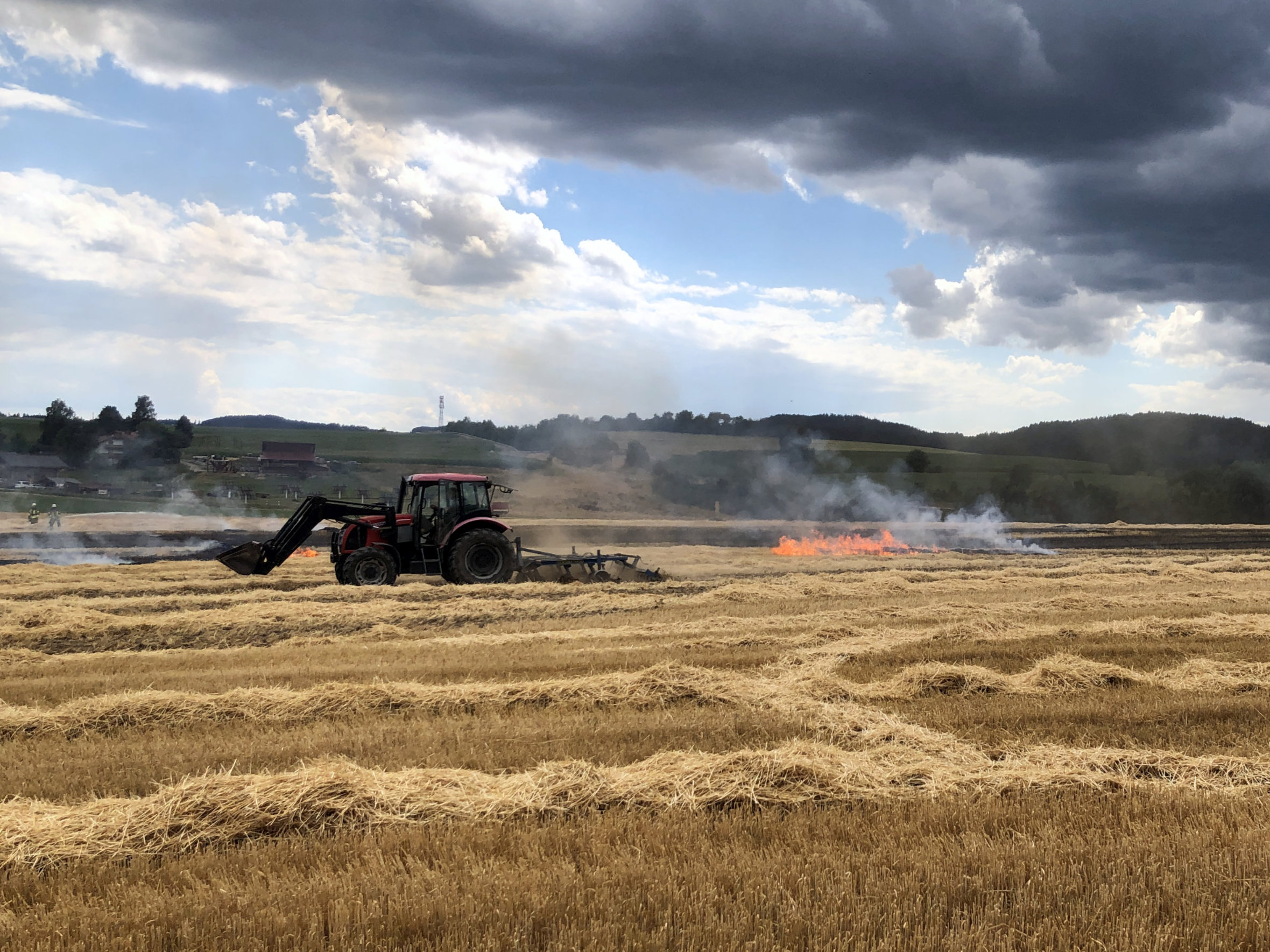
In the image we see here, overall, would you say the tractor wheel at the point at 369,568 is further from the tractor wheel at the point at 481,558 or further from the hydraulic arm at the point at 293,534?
the tractor wheel at the point at 481,558

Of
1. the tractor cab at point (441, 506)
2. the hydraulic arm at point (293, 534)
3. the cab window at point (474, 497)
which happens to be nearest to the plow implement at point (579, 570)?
the cab window at point (474, 497)

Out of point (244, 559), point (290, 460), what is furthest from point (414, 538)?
point (290, 460)

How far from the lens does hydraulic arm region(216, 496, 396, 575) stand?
67.8 ft

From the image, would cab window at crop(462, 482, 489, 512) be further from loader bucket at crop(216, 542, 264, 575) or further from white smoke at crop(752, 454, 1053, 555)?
white smoke at crop(752, 454, 1053, 555)

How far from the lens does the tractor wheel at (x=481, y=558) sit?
19891 mm

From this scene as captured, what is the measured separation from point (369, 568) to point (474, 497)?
8.99 ft

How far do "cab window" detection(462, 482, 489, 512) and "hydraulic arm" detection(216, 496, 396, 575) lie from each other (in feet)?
5.38

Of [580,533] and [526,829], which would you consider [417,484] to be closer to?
[526,829]

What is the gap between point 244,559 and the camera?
20.9 metres

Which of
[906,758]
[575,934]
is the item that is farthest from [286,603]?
[575,934]

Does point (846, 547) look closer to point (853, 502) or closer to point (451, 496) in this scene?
point (451, 496)

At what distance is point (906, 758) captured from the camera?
7273 millimetres

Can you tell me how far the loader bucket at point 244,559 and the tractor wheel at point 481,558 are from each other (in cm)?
446

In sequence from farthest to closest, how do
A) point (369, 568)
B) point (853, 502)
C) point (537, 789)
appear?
point (853, 502), point (369, 568), point (537, 789)
